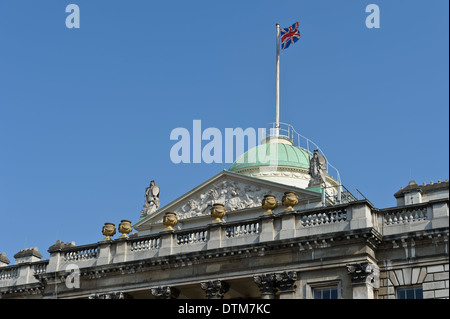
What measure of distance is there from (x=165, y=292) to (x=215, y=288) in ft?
10.9

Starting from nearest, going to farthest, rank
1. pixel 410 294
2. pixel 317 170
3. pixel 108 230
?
1. pixel 410 294
2. pixel 108 230
3. pixel 317 170

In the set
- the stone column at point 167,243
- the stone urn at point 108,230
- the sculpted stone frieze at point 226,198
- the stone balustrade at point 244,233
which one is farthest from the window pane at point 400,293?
the stone urn at point 108,230

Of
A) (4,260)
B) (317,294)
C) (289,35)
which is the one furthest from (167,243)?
(289,35)

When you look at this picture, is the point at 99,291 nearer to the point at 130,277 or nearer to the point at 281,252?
the point at 130,277

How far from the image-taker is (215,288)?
55281 millimetres

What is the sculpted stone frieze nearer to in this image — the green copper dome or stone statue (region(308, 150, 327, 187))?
stone statue (region(308, 150, 327, 187))

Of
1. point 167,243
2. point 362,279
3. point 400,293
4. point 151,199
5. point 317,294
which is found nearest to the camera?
point 362,279

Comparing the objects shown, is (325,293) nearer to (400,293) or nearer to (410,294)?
(400,293)

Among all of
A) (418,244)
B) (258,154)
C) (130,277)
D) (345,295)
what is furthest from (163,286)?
(258,154)

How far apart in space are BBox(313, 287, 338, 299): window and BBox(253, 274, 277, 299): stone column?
2399mm

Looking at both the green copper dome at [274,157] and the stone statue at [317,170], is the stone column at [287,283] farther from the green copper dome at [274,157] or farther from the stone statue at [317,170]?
the green copper dome at [274,157]

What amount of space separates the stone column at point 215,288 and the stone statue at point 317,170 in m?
14.5

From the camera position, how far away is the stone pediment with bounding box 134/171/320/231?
222 ft

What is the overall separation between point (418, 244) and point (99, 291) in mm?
19986
